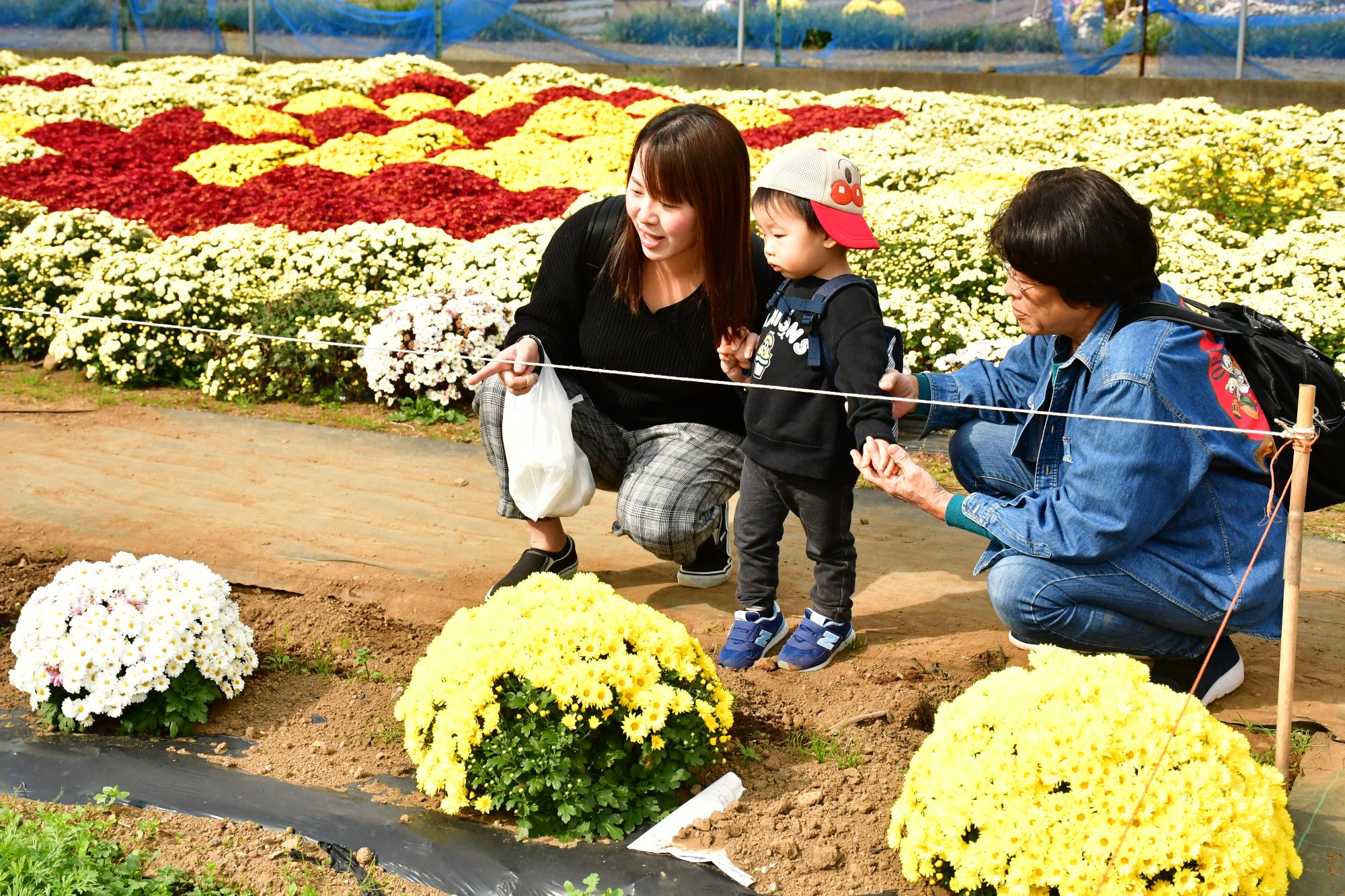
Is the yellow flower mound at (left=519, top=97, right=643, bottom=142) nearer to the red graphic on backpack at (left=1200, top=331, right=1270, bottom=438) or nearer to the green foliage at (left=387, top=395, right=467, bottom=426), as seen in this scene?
the green foliage at (left=387, top=395, right=467, bottom=426)

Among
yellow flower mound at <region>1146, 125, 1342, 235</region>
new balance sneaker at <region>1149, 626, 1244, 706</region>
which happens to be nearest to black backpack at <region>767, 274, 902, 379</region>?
new balance sneaker at <region>1149, 626, 1244, 706</region>

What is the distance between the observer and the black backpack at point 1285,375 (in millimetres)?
2727

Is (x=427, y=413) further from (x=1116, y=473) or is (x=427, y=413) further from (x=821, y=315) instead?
(x=1116, y=473)

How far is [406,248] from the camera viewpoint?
285 inches

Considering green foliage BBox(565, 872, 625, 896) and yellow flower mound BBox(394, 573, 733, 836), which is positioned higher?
yellow flower mound BBox(394, 573, 733, 836)

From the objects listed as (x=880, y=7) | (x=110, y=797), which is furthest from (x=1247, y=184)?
(x=880, y=7)

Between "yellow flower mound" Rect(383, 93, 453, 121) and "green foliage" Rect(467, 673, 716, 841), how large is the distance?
9.88 meters

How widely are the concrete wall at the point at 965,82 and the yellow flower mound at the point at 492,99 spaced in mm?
3717

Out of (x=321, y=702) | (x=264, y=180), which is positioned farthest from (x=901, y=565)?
(x=264, y=180)

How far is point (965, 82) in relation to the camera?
15.9 metres

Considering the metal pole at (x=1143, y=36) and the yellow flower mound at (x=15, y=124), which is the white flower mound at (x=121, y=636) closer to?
the yellow flower mound at (x=15, y=124)

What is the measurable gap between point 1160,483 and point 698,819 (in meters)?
1.21

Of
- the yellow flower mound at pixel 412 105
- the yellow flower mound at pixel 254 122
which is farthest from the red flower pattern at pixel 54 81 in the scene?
the yellow flower mound at pixel 412 105

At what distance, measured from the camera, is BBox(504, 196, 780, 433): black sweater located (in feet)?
12.1
